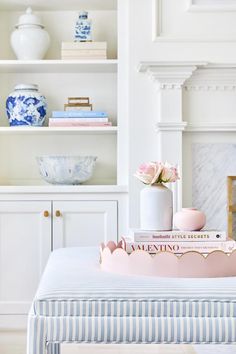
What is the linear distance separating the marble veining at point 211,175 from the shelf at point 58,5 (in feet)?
3.54

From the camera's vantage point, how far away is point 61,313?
5.78ft

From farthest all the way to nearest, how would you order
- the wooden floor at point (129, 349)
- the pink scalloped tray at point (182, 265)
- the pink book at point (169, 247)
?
the wooden floor at point (129, 349), the pink book at point (169, 247), the pink scalloped tray at point (182, 265)

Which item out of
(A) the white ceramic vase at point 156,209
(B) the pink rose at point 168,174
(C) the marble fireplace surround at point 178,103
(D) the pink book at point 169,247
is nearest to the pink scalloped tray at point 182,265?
(D) the pink book at point 169,247

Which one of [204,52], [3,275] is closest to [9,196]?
[3,275]

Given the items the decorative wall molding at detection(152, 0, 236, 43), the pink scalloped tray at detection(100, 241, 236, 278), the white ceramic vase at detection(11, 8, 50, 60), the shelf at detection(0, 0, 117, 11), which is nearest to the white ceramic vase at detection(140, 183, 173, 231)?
the pink scalloped tray at detection(100, 241, 236, 278)

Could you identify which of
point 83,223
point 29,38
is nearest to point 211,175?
point 83,223

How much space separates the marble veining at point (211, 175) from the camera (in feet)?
12.9

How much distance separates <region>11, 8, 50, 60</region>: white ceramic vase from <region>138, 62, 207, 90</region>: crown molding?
0.66 m

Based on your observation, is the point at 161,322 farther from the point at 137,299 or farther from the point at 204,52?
the point at 204,52

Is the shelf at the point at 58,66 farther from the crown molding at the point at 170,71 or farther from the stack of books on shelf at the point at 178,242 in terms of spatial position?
the stack of books on shelf at the point at 178,242

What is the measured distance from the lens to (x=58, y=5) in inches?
167

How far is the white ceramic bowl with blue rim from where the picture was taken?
3984mm

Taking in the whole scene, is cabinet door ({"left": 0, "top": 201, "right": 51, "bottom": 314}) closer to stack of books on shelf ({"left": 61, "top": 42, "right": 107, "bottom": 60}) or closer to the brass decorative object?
the brass decorative object

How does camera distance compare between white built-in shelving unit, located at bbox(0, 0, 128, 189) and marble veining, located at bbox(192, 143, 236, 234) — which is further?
white built-in shelving unit, located at bbox(0, 0, 128, 189)
